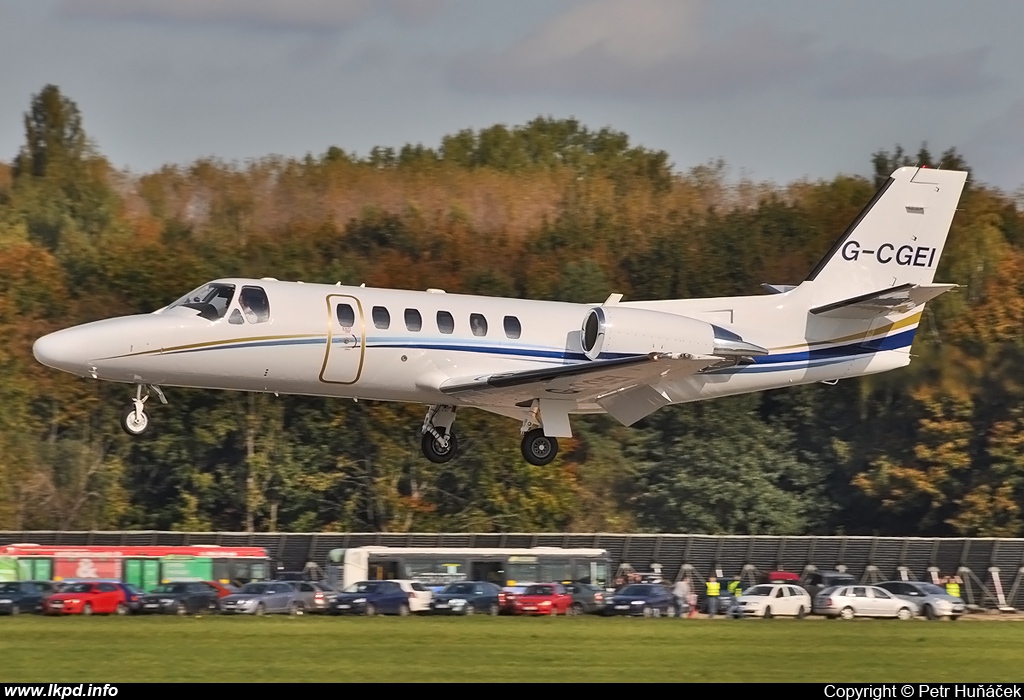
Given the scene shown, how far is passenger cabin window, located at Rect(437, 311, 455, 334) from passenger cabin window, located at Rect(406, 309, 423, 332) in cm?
30

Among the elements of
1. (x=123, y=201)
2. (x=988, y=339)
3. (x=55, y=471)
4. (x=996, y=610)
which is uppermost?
(x=123, y=201)

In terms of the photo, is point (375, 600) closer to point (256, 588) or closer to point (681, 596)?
point (256, 588)

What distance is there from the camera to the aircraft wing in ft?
81.9

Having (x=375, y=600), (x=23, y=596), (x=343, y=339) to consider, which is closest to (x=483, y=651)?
(x=343, y=339)

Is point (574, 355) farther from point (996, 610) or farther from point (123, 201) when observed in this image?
point (123, 201)

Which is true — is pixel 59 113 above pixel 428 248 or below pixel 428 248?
above

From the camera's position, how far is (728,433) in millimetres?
53656

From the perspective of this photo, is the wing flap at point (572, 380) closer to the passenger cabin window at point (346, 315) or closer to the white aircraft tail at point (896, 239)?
the passenger cabin window at point (346, 315)

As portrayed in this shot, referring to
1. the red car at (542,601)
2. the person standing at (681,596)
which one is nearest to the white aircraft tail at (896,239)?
the person standing at (681,596)

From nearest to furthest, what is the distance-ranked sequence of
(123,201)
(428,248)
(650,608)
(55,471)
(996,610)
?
(650,608) < (996,610) < (55,471) < (428,248) < (123,201)

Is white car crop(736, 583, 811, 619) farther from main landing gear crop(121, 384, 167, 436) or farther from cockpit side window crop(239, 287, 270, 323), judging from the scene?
main landing gear crop(121, 384, 167, 436)

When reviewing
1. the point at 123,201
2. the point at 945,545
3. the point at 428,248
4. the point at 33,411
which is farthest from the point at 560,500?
the point at 123,201

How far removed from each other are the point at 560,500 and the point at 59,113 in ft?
101

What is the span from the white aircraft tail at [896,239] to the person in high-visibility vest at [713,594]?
9.28m
